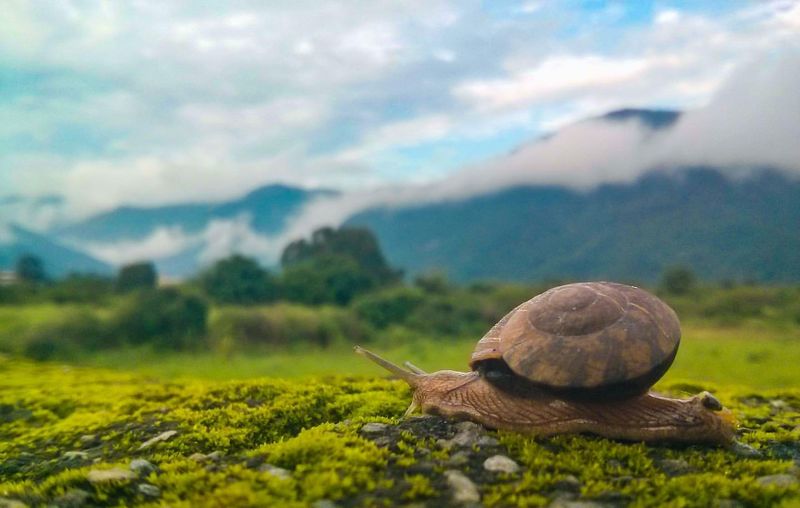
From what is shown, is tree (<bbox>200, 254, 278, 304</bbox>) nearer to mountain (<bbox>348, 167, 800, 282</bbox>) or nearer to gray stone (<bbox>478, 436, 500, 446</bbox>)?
mountain (<bbox>348, 167, 800, 282</bbox>)

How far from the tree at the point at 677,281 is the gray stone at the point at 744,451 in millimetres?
46438

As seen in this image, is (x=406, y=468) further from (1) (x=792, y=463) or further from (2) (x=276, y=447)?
(1) (x=792, y=463)

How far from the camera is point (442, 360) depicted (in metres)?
27.0

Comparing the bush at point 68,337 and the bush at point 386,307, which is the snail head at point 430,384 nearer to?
the bush at point 68,337

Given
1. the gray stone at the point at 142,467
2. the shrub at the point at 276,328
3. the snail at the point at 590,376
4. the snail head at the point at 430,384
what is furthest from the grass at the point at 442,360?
the gray stone at the point at 142,467

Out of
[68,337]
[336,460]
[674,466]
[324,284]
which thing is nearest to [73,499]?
[336,460]

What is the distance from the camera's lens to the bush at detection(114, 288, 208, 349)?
3497cm

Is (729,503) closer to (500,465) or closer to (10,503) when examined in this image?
(500,465)

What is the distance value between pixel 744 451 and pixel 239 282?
1845 inches

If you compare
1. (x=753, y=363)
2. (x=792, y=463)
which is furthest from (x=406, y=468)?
(x=753, y=363)

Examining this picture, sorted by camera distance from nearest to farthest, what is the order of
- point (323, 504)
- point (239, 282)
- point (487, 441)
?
point (323, 504) → point (487, 441) → point (239, 282)

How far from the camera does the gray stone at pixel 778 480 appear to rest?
14.0ft

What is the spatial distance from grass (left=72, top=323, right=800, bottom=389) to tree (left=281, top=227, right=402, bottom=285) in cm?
3244

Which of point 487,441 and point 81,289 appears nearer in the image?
point 487,441
